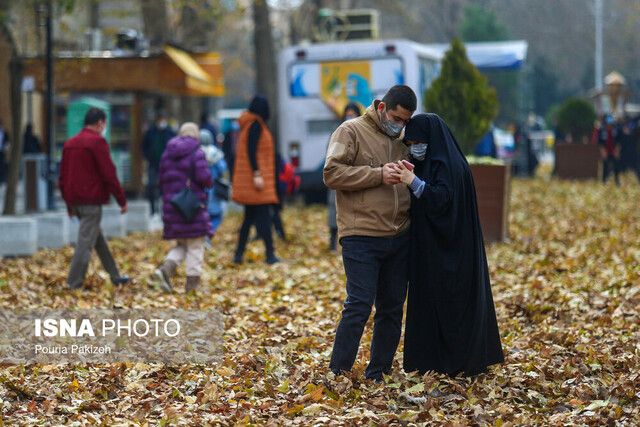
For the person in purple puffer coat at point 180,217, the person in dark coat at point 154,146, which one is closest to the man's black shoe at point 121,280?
the person in purple puffer coat at point 180,217

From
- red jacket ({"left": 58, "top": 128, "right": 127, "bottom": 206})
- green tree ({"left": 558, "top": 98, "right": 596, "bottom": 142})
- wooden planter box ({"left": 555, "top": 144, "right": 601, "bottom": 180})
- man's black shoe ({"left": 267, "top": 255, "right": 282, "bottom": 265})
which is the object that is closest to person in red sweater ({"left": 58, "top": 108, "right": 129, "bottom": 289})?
red jacket ({"left": 58, "top": 128, "right": 127, "bottom": 206})

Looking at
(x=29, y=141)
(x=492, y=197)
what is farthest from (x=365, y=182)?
(x=29, y=141)

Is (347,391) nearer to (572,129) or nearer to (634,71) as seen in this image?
(572,129)

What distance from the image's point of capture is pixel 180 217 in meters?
10.0

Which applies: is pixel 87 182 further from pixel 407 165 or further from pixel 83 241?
pixel 407 165

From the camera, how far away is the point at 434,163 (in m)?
6.00

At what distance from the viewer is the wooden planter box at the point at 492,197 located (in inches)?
543

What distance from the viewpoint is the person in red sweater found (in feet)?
→ 33.6

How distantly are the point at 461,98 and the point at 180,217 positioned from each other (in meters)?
6.28

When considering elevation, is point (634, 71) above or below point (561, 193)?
above

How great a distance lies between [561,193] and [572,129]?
8.68 m

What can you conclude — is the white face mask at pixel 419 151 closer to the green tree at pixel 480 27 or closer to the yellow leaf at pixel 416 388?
the yellow leaf at pixel 416 388

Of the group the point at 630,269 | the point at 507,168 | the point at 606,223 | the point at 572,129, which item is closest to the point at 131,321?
the point at 630,269

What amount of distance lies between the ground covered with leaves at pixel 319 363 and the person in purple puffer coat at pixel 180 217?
0.83 feet
